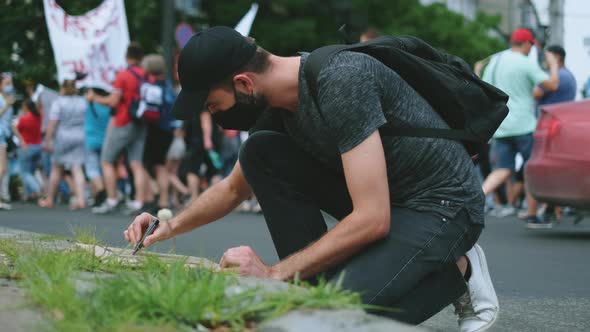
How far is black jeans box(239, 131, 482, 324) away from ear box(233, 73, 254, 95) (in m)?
0.57

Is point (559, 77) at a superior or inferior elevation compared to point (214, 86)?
inferior

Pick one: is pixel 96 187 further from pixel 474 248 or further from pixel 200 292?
pixel 200 292

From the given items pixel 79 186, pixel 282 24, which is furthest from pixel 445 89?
pixel 282 24

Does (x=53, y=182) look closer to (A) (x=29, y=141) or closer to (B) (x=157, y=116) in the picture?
(A) (x=29, y=141)

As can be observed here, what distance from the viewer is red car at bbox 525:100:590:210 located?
31.7 ft

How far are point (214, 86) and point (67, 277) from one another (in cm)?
84

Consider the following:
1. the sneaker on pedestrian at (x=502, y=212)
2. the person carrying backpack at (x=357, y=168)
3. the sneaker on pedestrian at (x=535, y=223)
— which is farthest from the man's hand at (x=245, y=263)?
the sneaker on pedestrian at (x=502, y=212)

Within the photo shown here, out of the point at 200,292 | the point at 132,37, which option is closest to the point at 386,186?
the point at 200,292

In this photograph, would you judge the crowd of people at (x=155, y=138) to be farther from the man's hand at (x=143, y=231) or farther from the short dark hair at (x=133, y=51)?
the man's hand at (x=143, y=231)

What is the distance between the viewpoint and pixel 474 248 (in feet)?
14.2

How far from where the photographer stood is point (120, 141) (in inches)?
515

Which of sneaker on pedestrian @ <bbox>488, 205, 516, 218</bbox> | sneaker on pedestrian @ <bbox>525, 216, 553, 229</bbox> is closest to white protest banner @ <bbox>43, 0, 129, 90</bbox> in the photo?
sneaker on pedestrian @ <bbox>488, 205, 516, 218</bbox>

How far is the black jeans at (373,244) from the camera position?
3.89 metres

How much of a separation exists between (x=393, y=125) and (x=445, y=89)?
263mm
